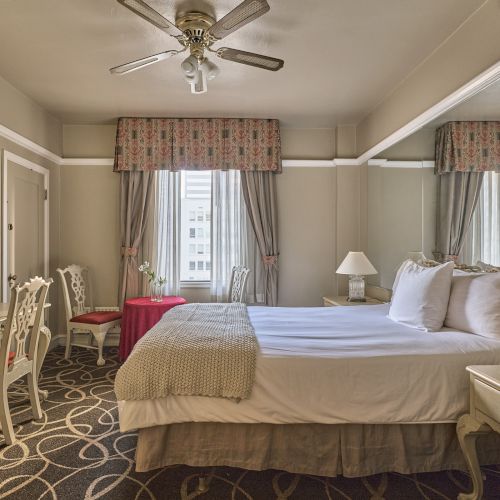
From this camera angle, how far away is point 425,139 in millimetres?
A: 3291

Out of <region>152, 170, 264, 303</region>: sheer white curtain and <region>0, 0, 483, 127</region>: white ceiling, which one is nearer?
<region>0, 0, 483, 127</region>: white ceiling

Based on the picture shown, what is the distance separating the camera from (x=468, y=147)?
2748 millimetres

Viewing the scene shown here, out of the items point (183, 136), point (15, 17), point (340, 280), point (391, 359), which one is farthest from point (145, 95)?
point (391, 359)

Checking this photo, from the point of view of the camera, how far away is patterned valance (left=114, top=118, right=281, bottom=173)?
4.74 meters

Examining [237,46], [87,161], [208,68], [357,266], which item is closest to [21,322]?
[208,68]

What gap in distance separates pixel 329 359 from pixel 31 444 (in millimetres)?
1990

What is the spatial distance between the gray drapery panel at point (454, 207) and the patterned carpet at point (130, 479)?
1.54 metres

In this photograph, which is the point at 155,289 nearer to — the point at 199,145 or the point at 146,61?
the point at 199,145

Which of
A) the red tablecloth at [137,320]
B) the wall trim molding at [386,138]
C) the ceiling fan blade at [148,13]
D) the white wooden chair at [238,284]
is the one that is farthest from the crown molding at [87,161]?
the ceiling fan blade at [148,13]

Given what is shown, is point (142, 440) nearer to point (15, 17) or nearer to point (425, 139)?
point (15, 17)

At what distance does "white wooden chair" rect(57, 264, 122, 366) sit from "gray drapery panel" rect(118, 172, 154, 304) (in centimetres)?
38

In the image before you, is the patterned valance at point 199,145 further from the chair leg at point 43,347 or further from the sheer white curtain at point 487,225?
the sheer white curtain at point 487,225

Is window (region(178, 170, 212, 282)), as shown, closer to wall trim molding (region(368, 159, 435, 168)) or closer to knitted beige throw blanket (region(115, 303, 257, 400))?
wall trim molding (region(368, 159, 435, 168))

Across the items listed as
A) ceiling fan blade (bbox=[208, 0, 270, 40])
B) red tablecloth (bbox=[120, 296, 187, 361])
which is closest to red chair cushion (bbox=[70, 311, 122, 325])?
red tablecloth (bbox=[120, 296, 187, 361])
